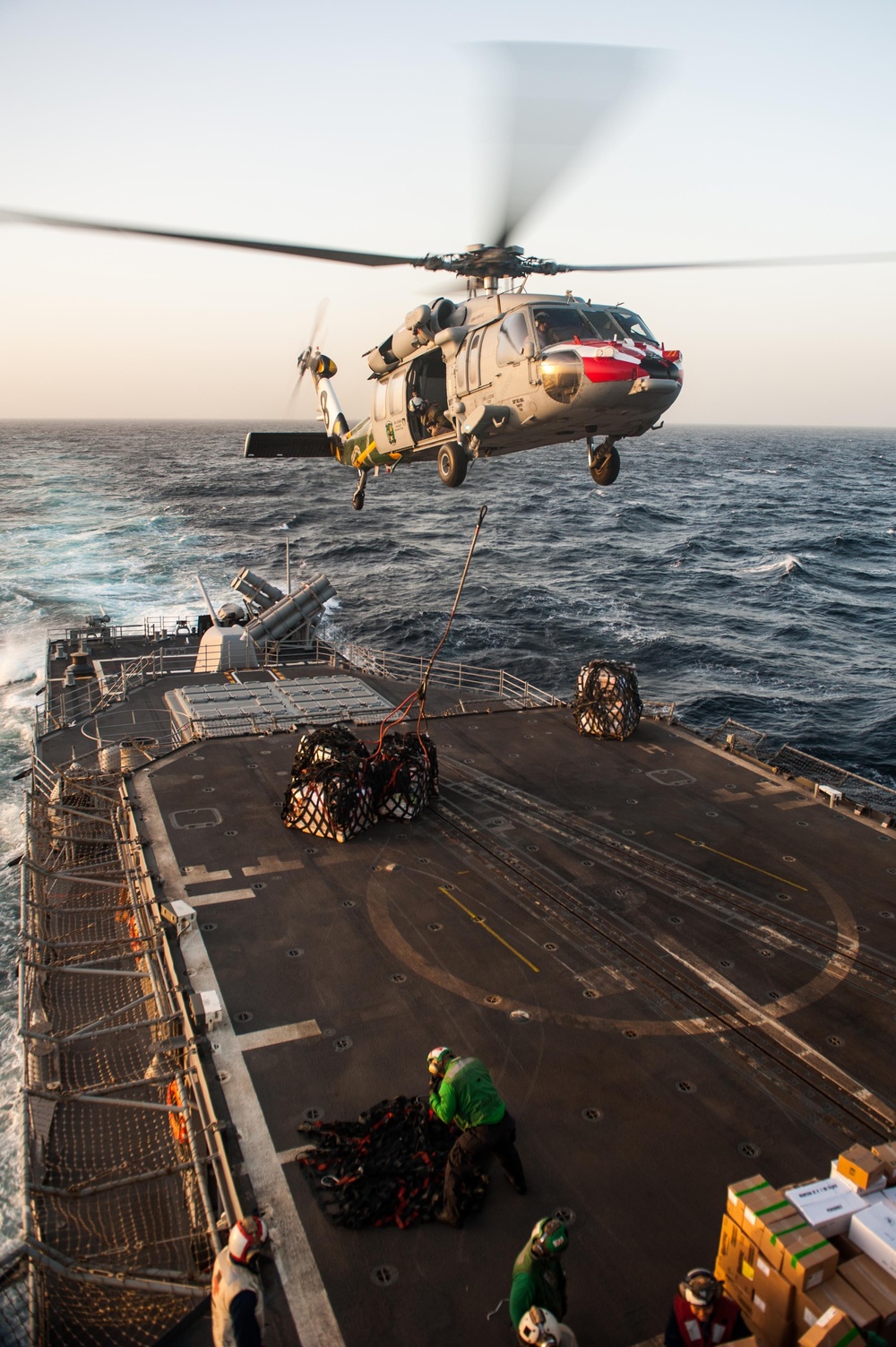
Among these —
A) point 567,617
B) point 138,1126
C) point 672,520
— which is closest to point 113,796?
point 138,1126

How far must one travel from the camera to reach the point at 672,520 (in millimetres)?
92500

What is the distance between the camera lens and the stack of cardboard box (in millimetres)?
6520

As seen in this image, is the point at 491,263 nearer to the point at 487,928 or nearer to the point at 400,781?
the point at 400,781

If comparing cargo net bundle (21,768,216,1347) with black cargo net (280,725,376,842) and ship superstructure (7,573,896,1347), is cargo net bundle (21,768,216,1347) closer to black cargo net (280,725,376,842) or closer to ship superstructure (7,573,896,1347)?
ship superstructure (7,573,896,1347)

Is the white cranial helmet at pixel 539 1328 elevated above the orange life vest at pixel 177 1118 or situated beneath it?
elevated above

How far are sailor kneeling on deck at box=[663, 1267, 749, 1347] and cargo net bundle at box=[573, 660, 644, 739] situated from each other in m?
17.9

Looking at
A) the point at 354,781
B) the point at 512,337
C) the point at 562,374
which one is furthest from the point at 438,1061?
the point at 512,337

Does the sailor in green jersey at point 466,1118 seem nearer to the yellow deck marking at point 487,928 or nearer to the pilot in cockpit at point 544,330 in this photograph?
the yellow deck marking at point 487,928

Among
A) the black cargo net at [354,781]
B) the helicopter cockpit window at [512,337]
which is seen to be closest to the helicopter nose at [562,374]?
the helicopter cockpit window at [512,337]

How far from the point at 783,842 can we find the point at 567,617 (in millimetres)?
37347

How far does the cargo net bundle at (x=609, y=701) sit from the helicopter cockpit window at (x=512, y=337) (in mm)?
9804

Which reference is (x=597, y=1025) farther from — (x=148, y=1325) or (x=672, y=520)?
(x=672, y=520)

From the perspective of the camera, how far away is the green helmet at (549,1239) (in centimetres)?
685

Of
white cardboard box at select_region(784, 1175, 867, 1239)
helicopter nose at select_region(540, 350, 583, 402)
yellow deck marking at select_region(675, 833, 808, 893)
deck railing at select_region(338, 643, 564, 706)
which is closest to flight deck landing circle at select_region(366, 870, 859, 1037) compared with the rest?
yellow deck marking at select_region(675, 833, 808, 893)
